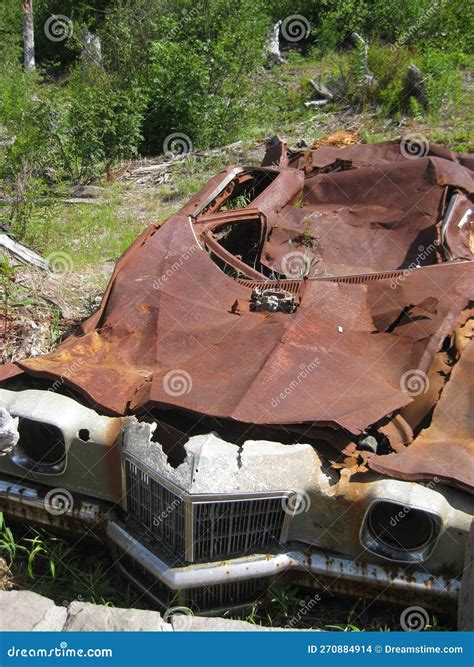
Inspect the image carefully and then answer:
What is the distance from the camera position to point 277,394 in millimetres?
2744

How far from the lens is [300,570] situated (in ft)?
8.71

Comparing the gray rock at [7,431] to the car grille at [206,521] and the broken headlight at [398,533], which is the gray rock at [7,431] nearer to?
the car grille at [206,521]

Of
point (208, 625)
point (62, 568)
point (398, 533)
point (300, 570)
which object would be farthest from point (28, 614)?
point (398, 533)

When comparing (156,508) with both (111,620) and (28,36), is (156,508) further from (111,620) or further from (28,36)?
(28,36)

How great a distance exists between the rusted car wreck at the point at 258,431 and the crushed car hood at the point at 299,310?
12 mm

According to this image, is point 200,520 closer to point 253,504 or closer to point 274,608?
point 253,504

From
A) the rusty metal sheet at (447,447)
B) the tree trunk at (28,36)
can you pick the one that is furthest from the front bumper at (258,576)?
the tree trunk at (28,36)

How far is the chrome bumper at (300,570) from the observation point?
2553mm

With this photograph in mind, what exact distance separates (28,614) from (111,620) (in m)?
0.35

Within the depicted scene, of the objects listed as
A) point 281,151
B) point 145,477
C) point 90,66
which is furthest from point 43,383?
point 90,66

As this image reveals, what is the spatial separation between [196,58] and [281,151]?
449 cm

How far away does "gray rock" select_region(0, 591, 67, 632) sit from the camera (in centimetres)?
247

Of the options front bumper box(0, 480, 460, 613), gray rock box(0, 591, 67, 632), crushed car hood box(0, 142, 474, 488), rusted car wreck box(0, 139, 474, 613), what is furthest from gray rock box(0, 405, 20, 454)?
gray rock box(0, 591, 67, 632)

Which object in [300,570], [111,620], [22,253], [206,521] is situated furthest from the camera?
[22,253]
